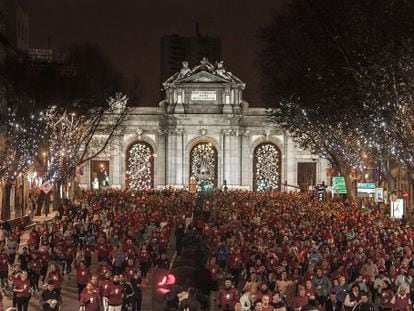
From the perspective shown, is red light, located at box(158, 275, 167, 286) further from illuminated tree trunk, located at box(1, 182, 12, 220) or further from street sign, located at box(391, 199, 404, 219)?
illuminated tree trunk, located at box(1, 182, 12, 220)

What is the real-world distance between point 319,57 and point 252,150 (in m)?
63.4

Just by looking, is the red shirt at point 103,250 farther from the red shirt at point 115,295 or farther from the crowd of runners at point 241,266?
the red shirt at point 115,295

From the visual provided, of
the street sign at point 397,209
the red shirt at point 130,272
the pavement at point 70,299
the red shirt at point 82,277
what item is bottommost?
the pavement at point 70,299

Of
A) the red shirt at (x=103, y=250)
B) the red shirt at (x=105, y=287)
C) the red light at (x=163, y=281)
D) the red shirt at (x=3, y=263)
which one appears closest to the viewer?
the red light at (x=163, y=281)

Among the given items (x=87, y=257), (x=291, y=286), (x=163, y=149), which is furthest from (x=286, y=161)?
(x=291, y=286)

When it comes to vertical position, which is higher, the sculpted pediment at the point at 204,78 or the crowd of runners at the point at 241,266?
the sculpted pediment at the point at 204,78

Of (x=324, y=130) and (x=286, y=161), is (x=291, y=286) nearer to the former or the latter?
(x=324, y=130)

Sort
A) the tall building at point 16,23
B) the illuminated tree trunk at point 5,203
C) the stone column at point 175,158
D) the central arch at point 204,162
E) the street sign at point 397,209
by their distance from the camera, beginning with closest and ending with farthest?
the street sign at point 397,209 → the illuminated tree trunk at point 5,203 → the tall building at point 16,23 → the stone column at point 175,158 → the central arch at point 204,162

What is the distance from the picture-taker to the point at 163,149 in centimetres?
10462

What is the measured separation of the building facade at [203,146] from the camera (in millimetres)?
102312

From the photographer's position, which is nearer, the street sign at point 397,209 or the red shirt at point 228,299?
the red shirt at point 228,299

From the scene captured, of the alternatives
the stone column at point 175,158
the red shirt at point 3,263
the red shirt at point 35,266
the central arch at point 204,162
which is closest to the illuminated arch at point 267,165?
the central arch at point 204,162

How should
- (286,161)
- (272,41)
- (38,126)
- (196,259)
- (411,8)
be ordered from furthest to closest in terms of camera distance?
1. (286,161)
2. (38,126)
3. (272,41)
4. (411,8)
5. (196,259)

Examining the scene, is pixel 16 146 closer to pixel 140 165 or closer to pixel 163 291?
pixel 163 291
